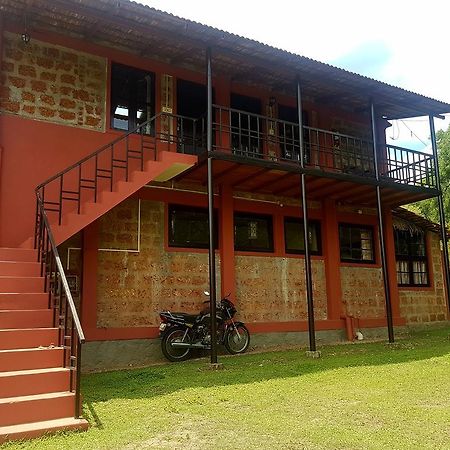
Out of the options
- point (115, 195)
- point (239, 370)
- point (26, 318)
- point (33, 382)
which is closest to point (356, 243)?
point (239, 370)

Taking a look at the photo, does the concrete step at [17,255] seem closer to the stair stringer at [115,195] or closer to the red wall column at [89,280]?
the stair stringer at [115,195]

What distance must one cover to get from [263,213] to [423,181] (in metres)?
4.26

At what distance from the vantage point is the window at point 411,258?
13.7 meters

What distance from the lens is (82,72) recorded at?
9.25m

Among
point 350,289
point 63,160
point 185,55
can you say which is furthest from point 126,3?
point 350,289

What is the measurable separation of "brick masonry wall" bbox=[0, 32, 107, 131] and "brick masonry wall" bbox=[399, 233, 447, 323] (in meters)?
9.30

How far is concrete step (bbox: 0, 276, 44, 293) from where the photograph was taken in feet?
20.0

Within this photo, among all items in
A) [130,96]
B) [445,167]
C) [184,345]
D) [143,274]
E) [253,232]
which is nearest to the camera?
[184,345]

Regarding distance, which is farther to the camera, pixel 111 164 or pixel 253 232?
pixel 253 232

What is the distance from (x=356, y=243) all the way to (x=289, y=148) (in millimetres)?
3104

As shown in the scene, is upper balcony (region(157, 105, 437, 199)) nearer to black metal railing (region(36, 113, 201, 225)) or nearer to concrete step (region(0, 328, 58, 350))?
black metal railing (region(36, 113, 201, 225))

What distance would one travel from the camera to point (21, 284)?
6.18 meters

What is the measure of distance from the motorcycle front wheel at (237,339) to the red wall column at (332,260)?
110 inches

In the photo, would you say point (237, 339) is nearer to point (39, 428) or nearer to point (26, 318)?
point (26, 318)
